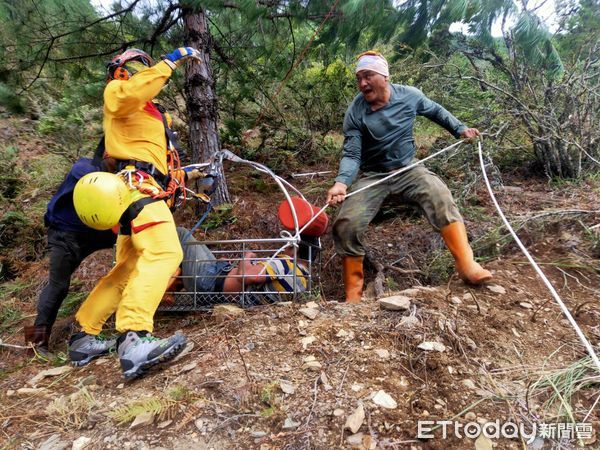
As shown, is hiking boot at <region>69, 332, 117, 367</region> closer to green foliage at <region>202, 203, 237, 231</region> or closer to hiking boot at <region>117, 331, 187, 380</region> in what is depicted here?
hiking boot at <region>117, 331, 187, 380</region>

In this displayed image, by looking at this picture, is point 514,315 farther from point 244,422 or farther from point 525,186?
point 525,186

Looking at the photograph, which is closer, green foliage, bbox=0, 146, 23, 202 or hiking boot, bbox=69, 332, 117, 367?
hiking boot, bbox=69, 332, 117, 367

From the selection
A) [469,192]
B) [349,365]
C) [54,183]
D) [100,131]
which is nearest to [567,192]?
[469,192]

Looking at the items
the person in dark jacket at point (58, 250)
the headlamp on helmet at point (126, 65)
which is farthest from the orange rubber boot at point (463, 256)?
the person in dark jacket at point (58, 250)

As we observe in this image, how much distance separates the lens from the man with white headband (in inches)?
133

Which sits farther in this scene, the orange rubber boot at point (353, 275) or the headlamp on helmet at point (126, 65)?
the orange rubber boot at point (353, 275)

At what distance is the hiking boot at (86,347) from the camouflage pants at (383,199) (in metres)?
1.95

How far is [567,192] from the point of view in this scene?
436 centimetres

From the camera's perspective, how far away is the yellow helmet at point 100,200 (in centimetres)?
256

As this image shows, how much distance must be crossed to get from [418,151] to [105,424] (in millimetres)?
4925

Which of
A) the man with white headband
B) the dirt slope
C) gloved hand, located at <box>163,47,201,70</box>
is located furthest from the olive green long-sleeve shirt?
gloved hand, located at <box>163,47,201,70</box>

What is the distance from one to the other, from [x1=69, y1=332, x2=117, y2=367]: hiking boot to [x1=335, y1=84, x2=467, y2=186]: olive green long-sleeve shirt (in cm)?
231

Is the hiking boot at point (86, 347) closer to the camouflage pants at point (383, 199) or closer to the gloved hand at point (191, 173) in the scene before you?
the gloved hand at point (191, 173)

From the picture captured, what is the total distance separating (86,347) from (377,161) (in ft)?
9.15
